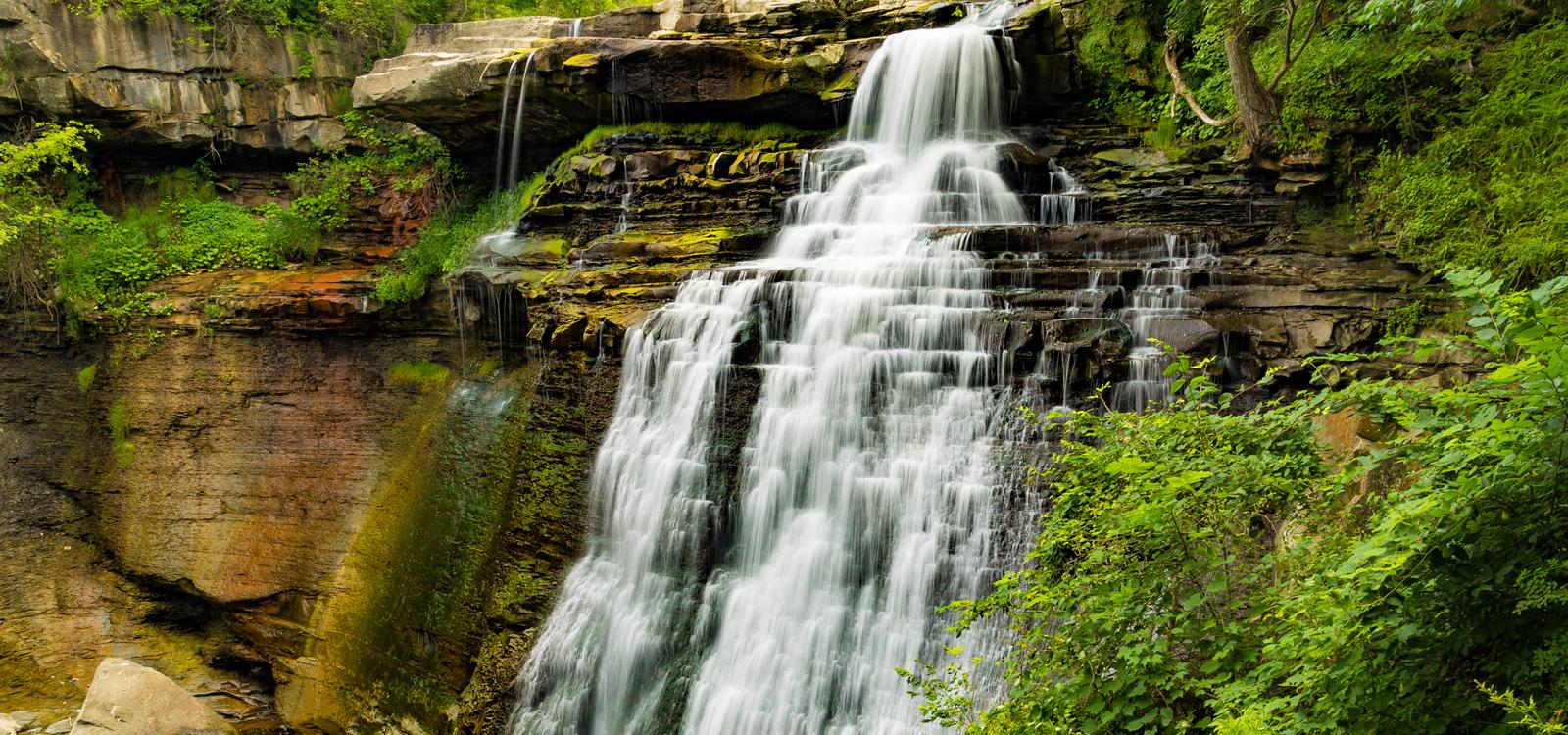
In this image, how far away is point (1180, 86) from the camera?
11.9 meters

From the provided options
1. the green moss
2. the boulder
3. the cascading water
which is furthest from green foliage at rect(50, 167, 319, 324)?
the cascading water

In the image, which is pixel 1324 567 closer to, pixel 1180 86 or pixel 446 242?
pixel 1180 86

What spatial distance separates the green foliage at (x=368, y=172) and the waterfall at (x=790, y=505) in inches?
331

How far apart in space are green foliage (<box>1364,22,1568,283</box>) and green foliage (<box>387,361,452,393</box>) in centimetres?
1231

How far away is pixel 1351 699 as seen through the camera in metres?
3.68

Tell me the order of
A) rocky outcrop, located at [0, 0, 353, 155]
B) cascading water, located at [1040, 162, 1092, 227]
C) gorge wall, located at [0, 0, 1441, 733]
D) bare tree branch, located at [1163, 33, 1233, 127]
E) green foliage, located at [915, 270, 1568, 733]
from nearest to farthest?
green foliage, located at [915, 270, 1568, 733]
gorge wall, located at [0, 0, 1441, 733]
bare tree branch, located at [1163, 33, 1233, 127]
cascading water, located at [1040, 162, 1092, 227]
rocky outcrop, located at [0, 0, 353, 155]

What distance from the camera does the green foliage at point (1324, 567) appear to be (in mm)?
3469

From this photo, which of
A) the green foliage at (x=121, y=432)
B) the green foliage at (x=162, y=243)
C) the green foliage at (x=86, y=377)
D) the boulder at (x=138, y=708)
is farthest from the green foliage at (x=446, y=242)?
the boulder at (x=138, y=708)

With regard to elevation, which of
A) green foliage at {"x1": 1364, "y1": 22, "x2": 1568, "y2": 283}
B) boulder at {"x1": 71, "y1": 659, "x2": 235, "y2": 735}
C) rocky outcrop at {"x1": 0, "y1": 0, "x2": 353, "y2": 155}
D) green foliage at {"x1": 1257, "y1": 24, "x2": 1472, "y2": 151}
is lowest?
boulder at {"x1": 71, "y1": 659, "x2": 235, "y2": 735}

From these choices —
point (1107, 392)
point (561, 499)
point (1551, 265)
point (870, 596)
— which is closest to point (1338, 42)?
point (1551, 265)

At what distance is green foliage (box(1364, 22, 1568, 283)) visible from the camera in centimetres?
720

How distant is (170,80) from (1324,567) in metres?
19.2

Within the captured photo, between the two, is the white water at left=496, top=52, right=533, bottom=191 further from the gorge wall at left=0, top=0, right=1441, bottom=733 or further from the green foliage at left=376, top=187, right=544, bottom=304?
the green foliage at left=376, top=187, right=544, bottom=304

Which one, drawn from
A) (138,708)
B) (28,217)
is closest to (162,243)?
(28,217)
